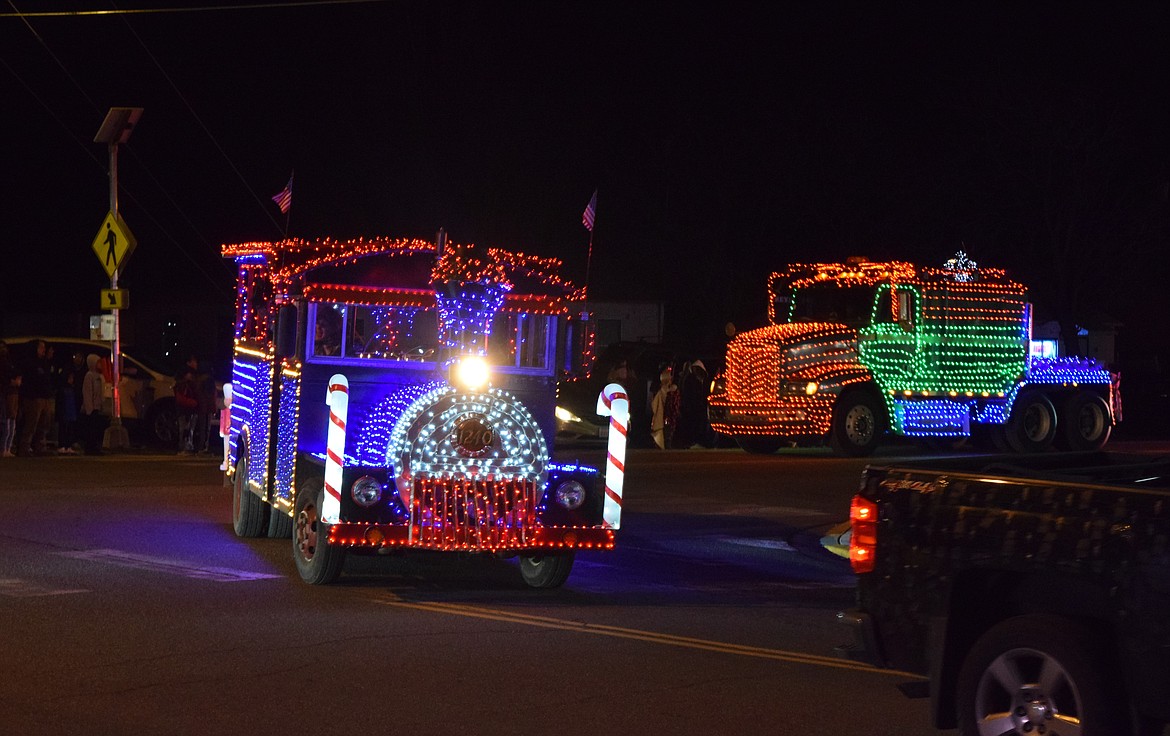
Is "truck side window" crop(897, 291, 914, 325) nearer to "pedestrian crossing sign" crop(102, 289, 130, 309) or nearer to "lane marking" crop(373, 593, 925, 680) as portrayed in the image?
"pedestrian crossing sign" crop(102, 289, 130, 309)

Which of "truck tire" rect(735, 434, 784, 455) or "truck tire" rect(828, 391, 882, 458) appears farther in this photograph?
"truck tire" rect(735, 434, 784, 455)

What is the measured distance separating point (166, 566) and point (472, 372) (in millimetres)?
2694

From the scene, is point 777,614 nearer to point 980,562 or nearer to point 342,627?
point 342,627

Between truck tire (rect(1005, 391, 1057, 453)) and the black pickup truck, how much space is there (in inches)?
822

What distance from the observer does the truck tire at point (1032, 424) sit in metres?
27.2

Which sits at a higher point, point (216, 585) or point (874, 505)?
point (874, 505)

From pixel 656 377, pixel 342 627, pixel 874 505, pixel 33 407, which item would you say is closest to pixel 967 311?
pixel 656 377

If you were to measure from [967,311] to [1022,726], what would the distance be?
20888mm

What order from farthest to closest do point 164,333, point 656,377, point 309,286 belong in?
point 164,333, point 656,377, point 309,286

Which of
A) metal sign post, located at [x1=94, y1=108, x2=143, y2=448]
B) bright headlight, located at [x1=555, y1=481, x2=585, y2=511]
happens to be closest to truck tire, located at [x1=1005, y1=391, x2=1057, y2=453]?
metal sign post, located at [x1=94, y1=108, x2=143, y2=448]

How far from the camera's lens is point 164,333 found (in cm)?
5038

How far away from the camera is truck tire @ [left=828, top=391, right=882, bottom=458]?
2495cm

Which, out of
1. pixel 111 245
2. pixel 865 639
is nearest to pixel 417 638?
pixel 865 639

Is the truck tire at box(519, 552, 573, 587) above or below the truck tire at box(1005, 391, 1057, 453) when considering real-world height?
below
